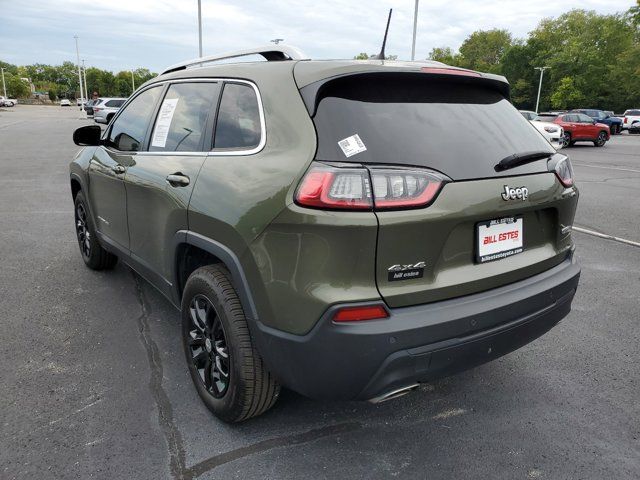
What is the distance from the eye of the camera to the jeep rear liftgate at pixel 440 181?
2018 millimetres

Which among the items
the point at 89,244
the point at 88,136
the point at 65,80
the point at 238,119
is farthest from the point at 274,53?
the point at 65,80

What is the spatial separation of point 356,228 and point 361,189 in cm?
15

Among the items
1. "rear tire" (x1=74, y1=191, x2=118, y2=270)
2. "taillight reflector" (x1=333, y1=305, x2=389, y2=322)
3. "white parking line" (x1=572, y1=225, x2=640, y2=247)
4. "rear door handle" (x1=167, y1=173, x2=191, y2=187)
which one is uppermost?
"rear door handle" (x1=167, y1=173, x2=191, y2=187)

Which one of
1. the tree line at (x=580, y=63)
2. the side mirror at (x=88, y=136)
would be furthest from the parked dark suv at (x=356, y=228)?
the tree line at (x=580, y=63)

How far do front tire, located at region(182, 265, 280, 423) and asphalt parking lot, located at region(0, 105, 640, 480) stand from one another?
0.15 m

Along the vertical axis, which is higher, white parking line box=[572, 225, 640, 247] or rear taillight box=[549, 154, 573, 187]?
rear taillight box=[549, 154, 573, 187]

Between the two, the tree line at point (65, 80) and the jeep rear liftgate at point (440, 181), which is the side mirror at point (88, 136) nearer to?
the jeep rear liftgate at point (440, 181)

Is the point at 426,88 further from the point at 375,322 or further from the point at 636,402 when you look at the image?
the point at 636,402

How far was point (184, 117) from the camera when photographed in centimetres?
302

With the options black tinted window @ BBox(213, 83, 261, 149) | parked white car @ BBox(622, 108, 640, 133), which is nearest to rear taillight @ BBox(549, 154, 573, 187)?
black tinted window @ BBox(213, 83, 261, 149)

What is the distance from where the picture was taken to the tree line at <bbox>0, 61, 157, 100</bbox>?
119125mm

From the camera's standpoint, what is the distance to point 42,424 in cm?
259

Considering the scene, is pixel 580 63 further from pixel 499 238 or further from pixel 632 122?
pixel 499 238

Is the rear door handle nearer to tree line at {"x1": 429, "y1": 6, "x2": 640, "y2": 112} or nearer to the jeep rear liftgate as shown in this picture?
the jeep rear liftgate
